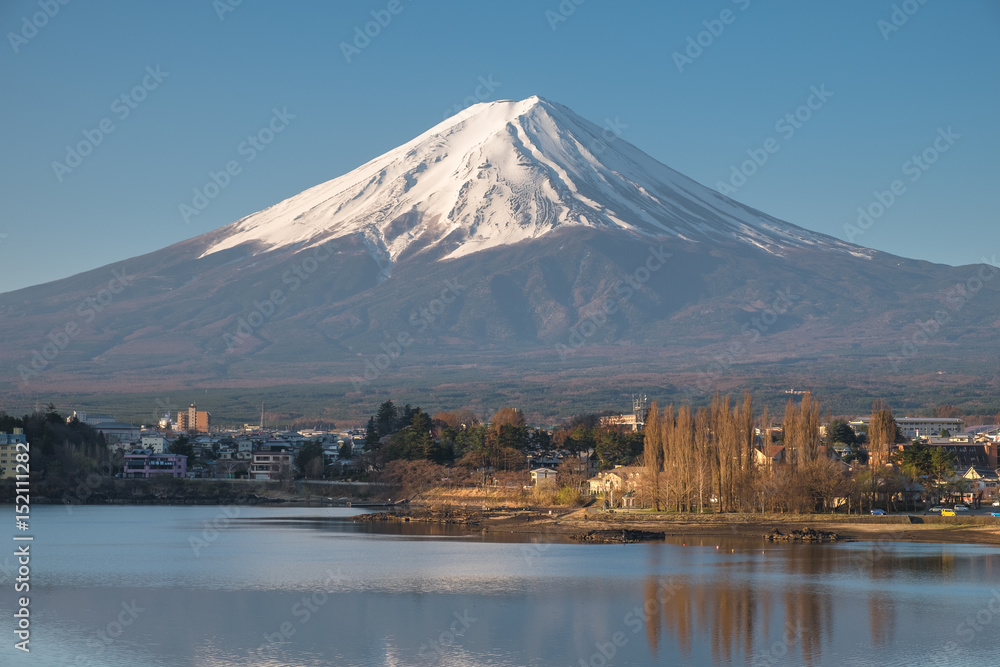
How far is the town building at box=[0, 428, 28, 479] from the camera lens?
254 ft

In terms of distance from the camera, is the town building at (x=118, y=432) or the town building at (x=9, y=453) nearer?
the town building at (x=9, y=453)

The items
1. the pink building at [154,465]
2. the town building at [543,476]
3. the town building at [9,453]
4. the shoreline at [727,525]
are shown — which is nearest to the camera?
the shoreline at [727,525]

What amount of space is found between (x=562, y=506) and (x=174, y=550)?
2240 cm

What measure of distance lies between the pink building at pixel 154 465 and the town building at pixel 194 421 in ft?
154

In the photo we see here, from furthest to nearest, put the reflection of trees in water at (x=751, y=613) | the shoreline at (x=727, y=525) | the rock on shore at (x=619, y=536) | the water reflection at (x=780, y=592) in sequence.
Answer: the rock on shore at (x=619, y=536) < the shoreline at (x=727, y=525) < the water reflection at (x=780, y=592) < the reflection of trees in water at (x=751, y=613)

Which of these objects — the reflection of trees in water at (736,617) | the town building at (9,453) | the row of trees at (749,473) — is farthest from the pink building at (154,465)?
the reflection of trees in water at (736,617)

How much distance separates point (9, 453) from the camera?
7750 cm

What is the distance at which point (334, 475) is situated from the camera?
86312 millimetres

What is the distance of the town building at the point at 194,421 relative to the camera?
139m

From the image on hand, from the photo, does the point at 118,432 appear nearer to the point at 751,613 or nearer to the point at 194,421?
the point at 194,421

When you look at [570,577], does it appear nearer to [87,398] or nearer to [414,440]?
[414,440]

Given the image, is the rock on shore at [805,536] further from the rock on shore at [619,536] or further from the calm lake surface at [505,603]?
the rock on shore at [619,536]

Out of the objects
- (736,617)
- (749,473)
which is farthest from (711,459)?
(736,617)

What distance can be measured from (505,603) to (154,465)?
208ft
